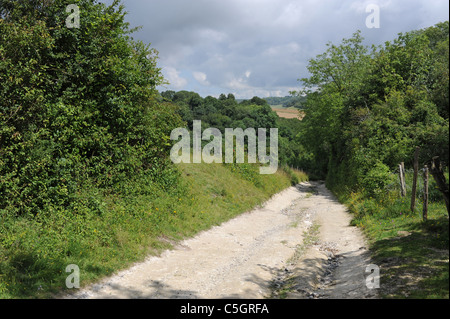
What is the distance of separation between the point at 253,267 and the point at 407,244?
4.45 meters

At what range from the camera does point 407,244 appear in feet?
30.6

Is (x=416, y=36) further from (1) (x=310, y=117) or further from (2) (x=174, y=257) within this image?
(2) (x=174, y=257)

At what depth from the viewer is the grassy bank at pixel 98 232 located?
7.23m

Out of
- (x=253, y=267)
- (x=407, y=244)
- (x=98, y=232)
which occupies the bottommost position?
(x=253, y=267)

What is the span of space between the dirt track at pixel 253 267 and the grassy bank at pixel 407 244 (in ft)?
1.83

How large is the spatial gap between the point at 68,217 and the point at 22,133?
2861 millimetres

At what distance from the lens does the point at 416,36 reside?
25.4 m

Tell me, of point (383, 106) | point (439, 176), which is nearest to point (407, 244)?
point (439, 176)

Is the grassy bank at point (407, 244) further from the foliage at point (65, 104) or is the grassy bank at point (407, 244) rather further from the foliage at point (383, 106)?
the foliage at point (65, 104)

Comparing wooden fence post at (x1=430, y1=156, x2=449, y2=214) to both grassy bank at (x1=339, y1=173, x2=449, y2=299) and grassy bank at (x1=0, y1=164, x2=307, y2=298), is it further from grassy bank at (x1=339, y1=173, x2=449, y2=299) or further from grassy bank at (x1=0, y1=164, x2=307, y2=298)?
grassy bank at (x1=0, y1=164, x2=307, y2=298)

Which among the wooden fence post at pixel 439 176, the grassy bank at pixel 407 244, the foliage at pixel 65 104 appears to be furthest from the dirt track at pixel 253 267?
the foliage at pixel 65 104

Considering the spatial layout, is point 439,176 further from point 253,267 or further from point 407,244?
point 253,267

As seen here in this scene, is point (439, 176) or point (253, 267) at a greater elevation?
point (439, 176)
